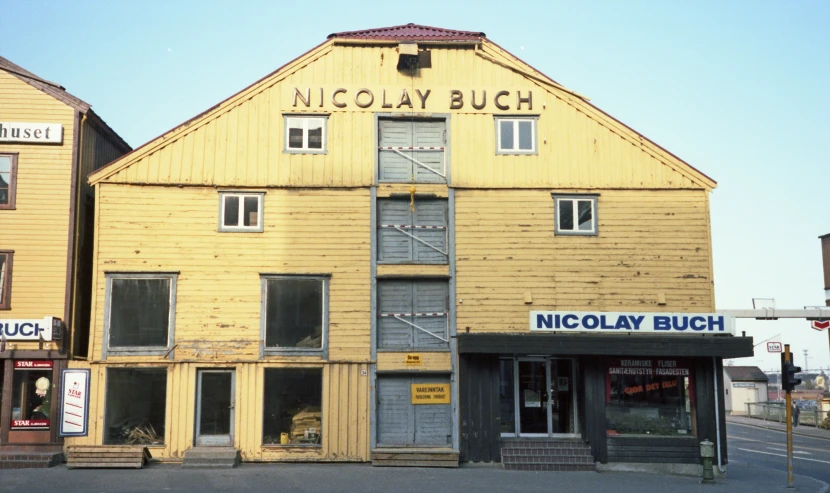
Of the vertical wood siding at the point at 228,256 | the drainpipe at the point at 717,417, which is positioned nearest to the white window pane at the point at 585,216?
the drainpipe at the point at 717,417

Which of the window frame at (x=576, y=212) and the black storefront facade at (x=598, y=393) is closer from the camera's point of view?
the black storefront facade at (x=598, y=393)

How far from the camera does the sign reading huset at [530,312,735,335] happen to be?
23.4 meters

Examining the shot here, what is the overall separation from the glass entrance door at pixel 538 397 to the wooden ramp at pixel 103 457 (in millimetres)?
9889

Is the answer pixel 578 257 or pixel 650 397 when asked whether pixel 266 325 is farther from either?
pixel 650 397

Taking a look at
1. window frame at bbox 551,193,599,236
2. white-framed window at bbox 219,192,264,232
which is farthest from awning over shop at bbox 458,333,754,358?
white-framed window at bbox 219,192,264,232

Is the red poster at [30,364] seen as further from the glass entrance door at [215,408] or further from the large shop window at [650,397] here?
the large shop window at [650,397]

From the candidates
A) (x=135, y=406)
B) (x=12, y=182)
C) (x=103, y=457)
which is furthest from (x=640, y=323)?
(x=12, y=182)

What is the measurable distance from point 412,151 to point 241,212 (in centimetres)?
524

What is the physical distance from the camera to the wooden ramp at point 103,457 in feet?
71.6

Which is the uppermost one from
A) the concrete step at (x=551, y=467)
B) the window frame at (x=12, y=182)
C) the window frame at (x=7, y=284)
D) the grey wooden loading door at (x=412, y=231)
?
the window frame at (x=12, y=182)

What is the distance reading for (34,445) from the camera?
2248 cm

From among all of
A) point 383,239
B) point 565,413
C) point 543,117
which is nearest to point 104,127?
point 383,239

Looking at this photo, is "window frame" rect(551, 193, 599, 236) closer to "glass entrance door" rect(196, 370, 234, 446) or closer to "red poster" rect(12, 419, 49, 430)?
"glass entrance door" rect(196, 370, 234, 446)

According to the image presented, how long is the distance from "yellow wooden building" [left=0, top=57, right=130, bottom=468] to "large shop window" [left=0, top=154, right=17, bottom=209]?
3 centimetres
